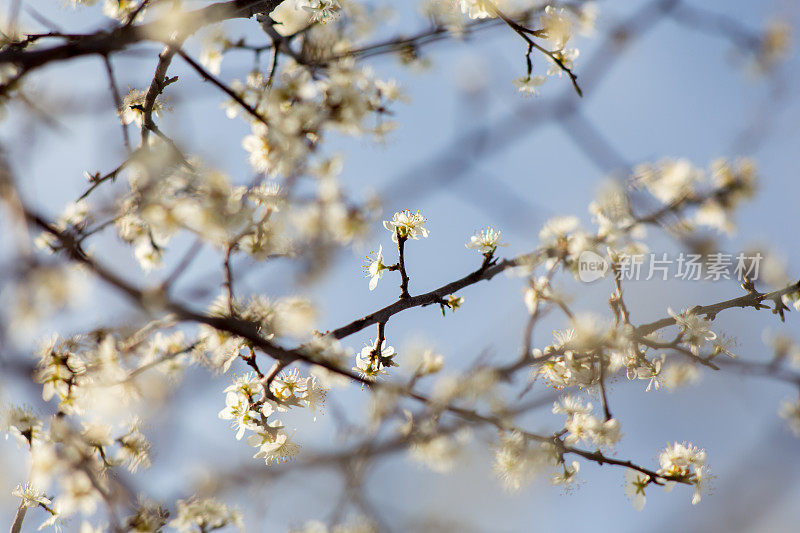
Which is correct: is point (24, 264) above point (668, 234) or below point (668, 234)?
Result: below

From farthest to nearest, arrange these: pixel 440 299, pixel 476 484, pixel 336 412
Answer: pixel 440 299
pixel 476 484
pixel 336 412

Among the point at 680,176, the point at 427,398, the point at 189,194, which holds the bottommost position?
the point at 427,398

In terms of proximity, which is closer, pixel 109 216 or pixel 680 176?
pixel 109 216

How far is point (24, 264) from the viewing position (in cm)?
65

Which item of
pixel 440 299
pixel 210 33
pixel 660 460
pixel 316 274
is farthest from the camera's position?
pixel 210 33

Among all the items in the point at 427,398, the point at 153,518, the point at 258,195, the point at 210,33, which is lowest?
the point at 153,518

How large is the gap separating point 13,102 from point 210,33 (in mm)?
861

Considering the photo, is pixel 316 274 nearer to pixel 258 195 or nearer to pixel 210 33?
pixel 258 195

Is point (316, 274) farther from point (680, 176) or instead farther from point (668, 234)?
point (680, 176)

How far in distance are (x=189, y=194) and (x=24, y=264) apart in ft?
2.53

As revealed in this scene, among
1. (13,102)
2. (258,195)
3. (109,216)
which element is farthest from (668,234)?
(13,102)

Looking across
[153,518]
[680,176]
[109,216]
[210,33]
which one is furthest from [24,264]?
[680,176]

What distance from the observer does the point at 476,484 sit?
137cm

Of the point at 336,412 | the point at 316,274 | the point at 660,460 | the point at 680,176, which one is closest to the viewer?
the point at 336,412
